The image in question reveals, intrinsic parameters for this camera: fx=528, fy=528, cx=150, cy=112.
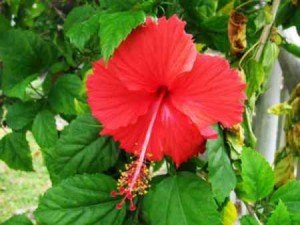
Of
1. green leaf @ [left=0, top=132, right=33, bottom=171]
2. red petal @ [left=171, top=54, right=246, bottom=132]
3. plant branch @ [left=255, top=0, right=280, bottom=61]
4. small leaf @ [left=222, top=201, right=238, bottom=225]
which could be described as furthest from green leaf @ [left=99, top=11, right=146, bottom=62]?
green leaf @ [left=0, top=132, right=33, bottom=171]

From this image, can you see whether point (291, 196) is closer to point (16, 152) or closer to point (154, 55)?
point (154, 55)

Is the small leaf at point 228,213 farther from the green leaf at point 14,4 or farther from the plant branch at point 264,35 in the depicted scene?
the green leaf at point 14,4

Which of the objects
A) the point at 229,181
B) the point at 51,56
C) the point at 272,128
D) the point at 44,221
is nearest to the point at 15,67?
the point at 51,56

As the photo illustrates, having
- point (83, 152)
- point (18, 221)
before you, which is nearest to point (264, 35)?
point (83, 152)

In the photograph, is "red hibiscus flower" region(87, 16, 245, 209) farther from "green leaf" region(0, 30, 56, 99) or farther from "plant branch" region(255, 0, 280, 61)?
"green leaf" region(0, 30, 56, 99)

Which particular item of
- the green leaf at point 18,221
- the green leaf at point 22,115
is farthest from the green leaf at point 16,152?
the green leaf at point 18,221

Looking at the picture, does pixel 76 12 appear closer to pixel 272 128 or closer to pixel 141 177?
pixel 141 177
